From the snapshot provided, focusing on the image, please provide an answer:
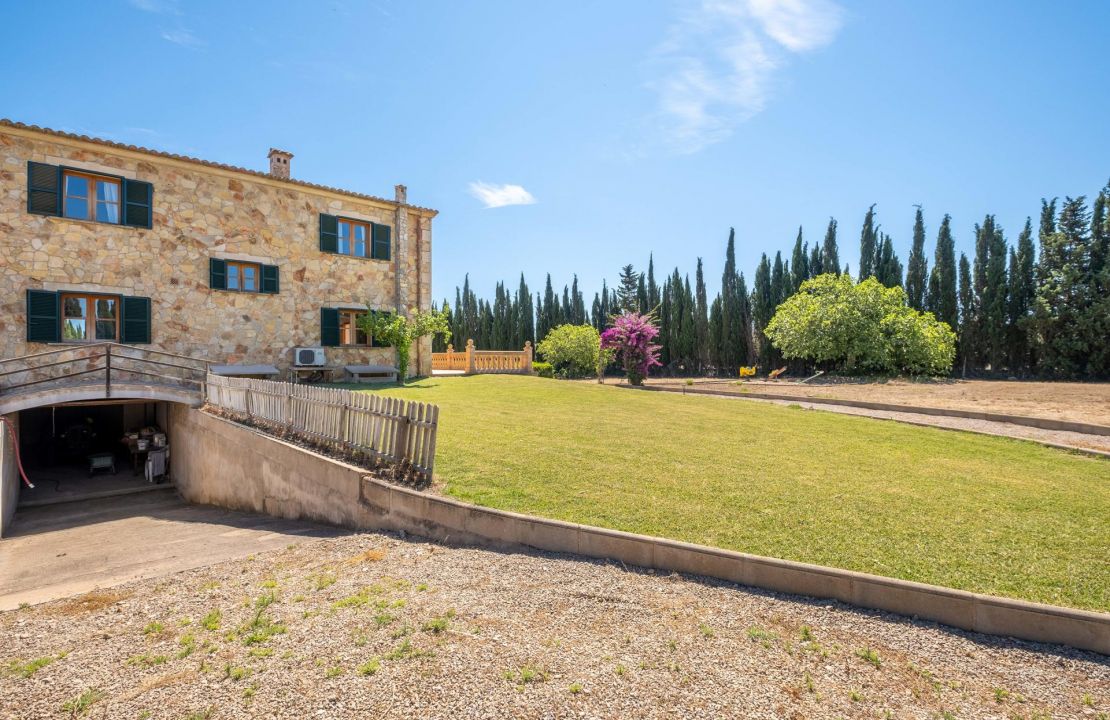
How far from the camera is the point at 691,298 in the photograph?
42.9 m

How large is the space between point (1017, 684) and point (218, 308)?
19326 mm

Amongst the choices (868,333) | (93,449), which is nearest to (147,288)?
(93,449)

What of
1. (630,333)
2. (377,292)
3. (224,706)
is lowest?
(224,706)

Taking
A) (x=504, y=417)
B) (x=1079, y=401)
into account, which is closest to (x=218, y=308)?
(x=504, y=417)

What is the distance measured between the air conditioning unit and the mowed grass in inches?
348

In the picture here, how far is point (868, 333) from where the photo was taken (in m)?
24.9

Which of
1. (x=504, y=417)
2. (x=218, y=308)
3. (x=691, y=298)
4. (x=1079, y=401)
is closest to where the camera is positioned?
(x=504, y=417)

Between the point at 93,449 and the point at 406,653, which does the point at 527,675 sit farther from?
the point at 93,449

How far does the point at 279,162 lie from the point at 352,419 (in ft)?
49.7

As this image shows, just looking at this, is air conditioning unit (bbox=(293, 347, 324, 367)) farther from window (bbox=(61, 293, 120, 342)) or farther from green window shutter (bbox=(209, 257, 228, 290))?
window (bbox=(61, 293, 120, 342))

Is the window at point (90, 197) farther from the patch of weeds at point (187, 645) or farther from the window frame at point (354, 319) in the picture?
the patch of weeds at point (187, 645)

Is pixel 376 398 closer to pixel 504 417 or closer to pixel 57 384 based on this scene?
pixel 504 417

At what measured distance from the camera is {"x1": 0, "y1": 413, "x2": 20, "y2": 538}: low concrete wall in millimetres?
9031

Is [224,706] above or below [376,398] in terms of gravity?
below
